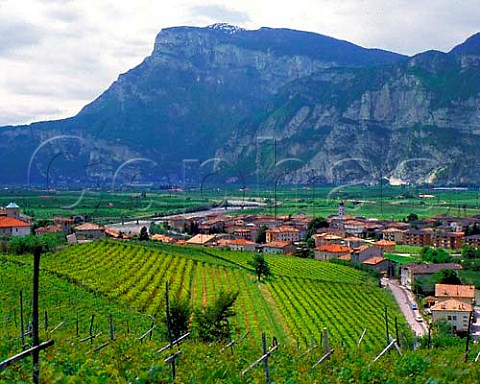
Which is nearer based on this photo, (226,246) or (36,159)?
(226,246)

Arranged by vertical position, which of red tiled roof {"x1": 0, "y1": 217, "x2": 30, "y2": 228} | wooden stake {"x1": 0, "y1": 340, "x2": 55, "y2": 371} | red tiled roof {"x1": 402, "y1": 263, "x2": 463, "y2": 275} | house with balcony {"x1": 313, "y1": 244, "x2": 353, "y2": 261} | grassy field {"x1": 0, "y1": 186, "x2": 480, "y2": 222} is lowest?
grassy field {"x1": 0, "y1": 186, "x2": 480, "y2": 222}

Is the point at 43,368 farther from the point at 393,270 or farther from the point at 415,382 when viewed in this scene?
the point at 393,270

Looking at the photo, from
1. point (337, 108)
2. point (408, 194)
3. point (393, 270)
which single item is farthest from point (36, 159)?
point (393, 270)

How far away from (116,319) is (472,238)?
47.8 meters

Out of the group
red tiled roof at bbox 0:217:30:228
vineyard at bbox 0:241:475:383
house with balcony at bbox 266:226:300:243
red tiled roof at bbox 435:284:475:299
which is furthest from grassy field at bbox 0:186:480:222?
red tiled roof at bbox 435:284:475:299

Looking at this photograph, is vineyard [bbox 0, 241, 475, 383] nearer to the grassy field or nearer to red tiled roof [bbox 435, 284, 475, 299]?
red tiled roof [bbox 435, 284, 475, 299]

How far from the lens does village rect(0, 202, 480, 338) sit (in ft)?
105

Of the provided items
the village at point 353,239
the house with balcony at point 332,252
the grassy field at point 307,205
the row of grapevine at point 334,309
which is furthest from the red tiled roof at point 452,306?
the grassy field at point 307,205

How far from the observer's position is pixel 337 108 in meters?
180

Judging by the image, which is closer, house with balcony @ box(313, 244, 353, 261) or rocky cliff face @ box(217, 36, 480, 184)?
house with balcony @ box(313, 244, 353, 261)

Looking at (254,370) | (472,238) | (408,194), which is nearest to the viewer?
(254,370)

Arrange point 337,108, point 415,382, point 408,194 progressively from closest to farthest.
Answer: point 415,382 < point 408,194 < point 337,108

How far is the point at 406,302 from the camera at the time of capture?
3456 centimetres

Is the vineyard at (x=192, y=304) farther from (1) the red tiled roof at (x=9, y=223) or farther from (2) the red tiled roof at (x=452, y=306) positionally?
(1) the red tiled roof at (x=9, y=223)
